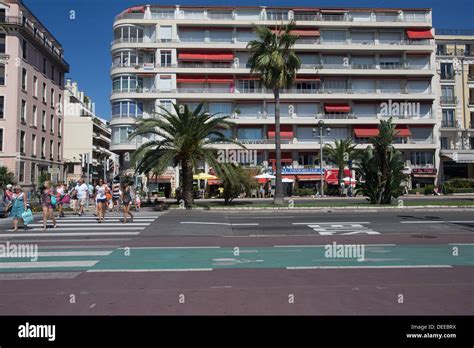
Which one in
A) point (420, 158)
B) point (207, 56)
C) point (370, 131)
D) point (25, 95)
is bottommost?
point (420, 158)

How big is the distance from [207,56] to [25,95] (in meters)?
21.8

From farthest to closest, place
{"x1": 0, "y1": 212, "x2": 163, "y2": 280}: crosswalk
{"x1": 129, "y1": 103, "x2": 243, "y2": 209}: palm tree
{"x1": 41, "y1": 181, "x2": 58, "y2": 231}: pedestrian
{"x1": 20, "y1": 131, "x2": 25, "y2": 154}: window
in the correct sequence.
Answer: {"x1": 20, "y1": 131, "x2": 25, "y2": 154}: window
{"x1": 129, "y1": 103, "x2": 243, "y2": 209}: palm tree
{"x1": 41, "y1": 181, "x2": 58, "y2": 231}: pedestrian
{"x1": 0, "y1": 212, "x2": 163, "y2": 280}: crosswalk

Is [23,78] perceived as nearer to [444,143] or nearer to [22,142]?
[22,142]

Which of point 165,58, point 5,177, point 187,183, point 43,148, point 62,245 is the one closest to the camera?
point 62,245

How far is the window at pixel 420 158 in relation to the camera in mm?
53719

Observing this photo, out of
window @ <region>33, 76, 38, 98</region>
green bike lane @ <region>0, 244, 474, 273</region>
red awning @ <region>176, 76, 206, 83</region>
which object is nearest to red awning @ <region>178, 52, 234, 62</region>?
red awning @ <region>176, 76, 206, 83</region>

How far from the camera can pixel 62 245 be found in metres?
11.5

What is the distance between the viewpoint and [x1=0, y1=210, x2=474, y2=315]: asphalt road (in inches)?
236

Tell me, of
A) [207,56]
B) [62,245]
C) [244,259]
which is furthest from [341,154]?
[62,245]

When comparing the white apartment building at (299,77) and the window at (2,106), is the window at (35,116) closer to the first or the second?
the window at (2,106)

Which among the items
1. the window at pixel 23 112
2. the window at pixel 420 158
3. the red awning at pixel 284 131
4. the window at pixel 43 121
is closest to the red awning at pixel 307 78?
the red awning at pixel 284 131

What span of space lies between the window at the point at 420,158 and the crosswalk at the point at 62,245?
45.5 m

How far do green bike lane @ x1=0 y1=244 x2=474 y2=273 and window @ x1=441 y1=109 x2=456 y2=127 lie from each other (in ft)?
163

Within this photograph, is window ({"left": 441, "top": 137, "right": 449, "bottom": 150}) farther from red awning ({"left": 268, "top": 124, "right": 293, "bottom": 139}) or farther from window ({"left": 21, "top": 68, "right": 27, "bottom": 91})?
window ({"left": 21, "top": 68, "right": 27, "bottom": 91})
